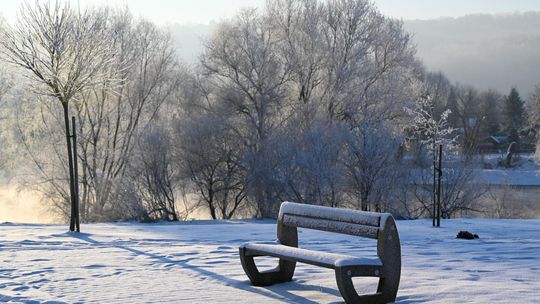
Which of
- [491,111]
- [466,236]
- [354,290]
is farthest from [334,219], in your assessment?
[491,111]

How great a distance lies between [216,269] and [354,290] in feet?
8.78

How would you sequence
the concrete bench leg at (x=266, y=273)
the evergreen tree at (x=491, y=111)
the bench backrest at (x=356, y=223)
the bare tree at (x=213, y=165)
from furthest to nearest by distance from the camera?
1. the evergreen tree at (x=491, y=111)
2. the bare tree at (x=213, y=165)
3. the concrete bench leg at (x=266, y=273)
4. the bench backrest at (x=356, y=223)

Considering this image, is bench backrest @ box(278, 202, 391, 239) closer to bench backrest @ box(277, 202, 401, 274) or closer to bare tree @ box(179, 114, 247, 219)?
bench backrest @ box(277, 202, 401, 274)

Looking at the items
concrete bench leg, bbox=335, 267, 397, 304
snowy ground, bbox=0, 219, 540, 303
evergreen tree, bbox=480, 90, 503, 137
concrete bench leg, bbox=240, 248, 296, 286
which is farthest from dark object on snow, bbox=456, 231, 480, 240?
evergreen tree, bbox=480, 90, 503, 137

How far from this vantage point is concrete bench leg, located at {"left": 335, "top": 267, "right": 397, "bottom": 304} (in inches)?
222

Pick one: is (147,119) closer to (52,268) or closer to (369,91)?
(369,91)

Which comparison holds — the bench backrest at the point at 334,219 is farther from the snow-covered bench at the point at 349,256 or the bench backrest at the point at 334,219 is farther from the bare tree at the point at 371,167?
the bare tree at the point at 371,167

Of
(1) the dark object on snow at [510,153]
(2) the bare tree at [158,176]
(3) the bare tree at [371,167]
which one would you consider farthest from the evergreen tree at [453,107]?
(2) the bare tree at [158,176]

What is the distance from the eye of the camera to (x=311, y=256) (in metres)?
6.10

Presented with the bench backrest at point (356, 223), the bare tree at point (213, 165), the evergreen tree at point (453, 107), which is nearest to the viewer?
the bench backrest at point (356, 223)

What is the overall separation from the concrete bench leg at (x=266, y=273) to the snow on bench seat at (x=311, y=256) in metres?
0.11

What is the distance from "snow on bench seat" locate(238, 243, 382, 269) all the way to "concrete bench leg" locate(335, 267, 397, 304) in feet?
0.21

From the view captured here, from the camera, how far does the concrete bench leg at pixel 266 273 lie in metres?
6.95

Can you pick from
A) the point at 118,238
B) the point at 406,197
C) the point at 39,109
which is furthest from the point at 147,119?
the point at 118,238
